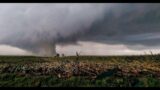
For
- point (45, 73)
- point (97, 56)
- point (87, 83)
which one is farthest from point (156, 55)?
point (45, 73)

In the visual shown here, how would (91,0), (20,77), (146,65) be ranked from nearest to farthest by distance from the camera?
1. (91,0)
2. (20,77)
3. (146,65)

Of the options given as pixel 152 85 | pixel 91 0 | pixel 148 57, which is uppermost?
pixel 91 0

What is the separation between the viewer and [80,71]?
3816 cm

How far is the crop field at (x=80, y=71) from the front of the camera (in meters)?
35.9

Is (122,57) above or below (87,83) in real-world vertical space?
above

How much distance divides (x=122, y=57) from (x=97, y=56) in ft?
10.7

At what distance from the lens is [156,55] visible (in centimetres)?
4153

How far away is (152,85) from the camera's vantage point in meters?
35.7

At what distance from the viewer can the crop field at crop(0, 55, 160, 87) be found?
118 ft

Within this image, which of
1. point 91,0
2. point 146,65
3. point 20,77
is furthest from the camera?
point 146,65

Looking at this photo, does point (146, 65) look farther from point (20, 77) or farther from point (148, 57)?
point (20, 77)

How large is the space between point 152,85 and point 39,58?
14807 mm

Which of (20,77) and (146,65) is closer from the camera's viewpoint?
(20,77)

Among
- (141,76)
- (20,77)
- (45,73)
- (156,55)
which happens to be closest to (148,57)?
(156,55)
